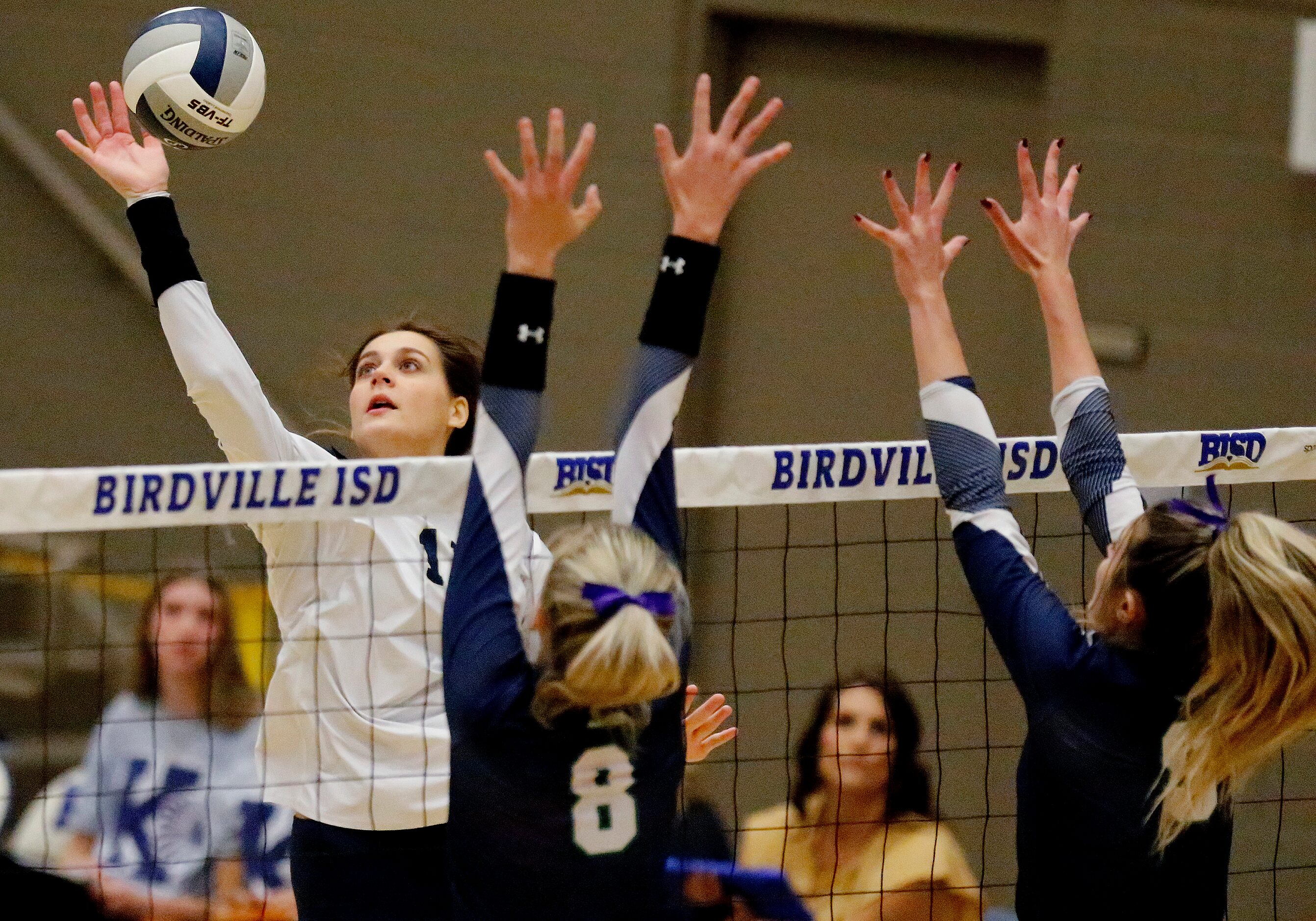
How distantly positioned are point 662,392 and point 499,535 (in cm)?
34

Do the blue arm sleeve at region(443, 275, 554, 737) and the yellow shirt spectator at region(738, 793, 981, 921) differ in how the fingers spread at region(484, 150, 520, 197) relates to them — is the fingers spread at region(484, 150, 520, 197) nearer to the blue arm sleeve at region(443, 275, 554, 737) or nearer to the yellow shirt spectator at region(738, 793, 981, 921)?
the blue arm sleeve at region(443, 275, 554, 737)

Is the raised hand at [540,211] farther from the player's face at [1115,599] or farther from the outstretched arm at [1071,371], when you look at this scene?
the player's face at [1115,599]

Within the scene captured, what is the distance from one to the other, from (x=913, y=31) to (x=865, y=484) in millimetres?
3748

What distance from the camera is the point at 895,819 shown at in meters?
4.38

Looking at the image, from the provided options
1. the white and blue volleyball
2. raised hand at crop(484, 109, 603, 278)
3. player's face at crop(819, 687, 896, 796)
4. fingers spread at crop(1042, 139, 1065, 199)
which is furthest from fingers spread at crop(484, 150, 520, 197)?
player's face at crop(819, 687, 896, 796)

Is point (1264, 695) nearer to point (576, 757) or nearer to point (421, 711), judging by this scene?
point (576, 757)

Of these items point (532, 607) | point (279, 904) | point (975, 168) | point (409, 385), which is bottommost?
point (279, 904)

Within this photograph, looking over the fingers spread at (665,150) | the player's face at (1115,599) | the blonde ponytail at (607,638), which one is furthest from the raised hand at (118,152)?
the player's face at (1115,599)

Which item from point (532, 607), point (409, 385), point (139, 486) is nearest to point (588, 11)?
point (409, 385)

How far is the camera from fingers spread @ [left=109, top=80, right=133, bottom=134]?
322 cm

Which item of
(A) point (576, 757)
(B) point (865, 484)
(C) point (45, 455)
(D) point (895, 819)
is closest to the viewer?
(A) point (576, 757)

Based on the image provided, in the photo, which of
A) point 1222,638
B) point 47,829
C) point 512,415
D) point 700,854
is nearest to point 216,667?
point 47,829

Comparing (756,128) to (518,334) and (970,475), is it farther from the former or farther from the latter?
(970,475)

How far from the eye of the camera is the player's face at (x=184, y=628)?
4.91 meters
